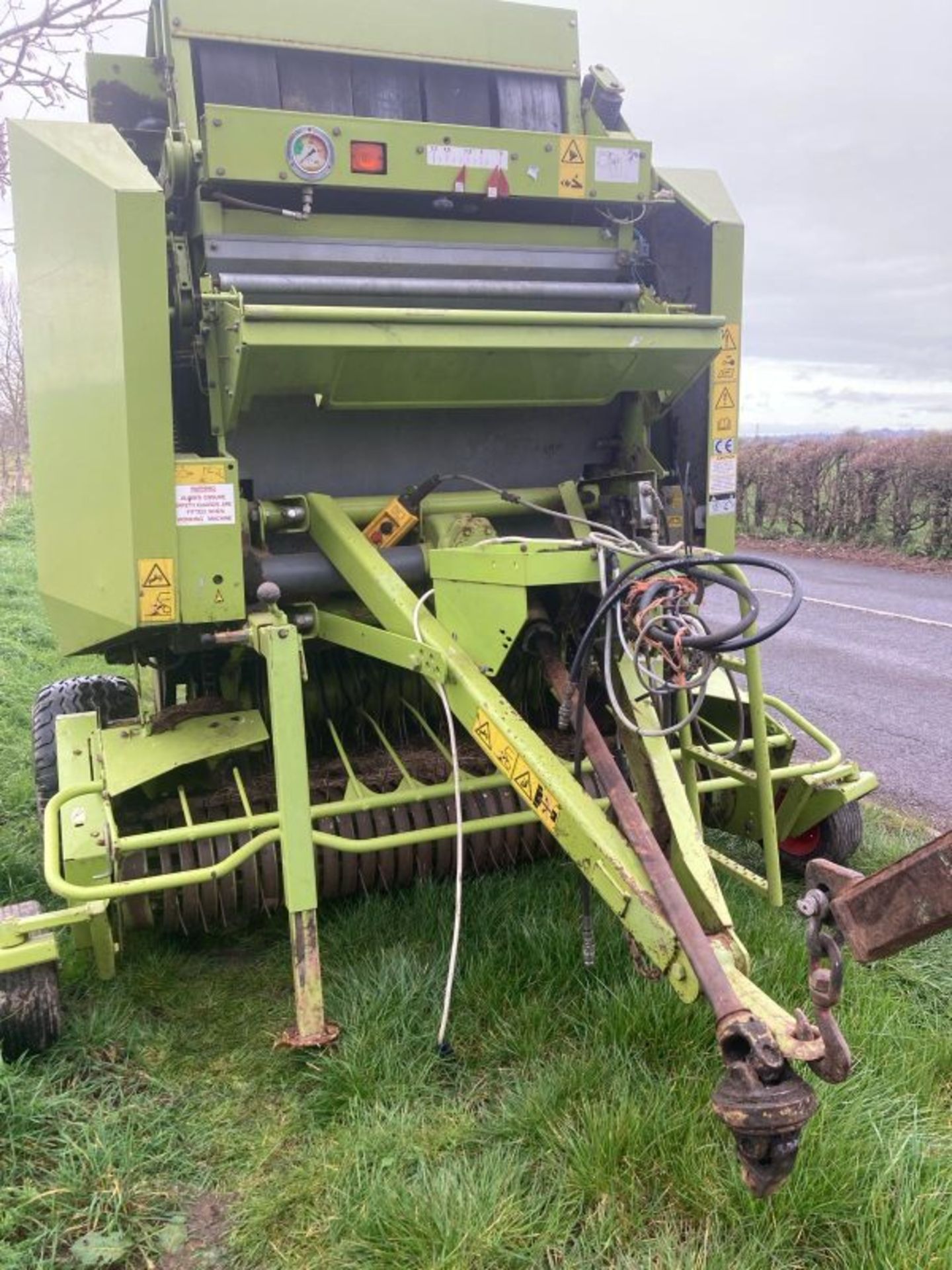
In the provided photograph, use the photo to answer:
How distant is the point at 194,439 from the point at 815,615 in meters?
7.34

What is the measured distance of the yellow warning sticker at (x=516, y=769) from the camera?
2625 millimetres

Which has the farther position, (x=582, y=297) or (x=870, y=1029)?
(x=582, y=297)

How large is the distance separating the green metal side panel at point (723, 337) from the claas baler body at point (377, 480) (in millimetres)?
14

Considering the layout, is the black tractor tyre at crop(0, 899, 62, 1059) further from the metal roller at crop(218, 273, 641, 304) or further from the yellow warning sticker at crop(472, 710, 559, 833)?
the metal roller at crop(218, 273, 641, 304)

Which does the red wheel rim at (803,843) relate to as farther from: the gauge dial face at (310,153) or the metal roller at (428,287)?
the gauge dial face at (310,153)

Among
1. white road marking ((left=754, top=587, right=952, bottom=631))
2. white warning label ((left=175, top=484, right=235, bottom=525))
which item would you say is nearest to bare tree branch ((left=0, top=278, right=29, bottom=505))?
white road marking ((left=754, top=587, right=952, bottom=631))

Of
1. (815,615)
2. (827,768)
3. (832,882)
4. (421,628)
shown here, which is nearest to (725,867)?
(827,768)

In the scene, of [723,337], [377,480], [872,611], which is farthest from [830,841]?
[872,611]

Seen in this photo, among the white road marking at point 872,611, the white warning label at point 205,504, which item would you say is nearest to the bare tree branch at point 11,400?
the white road marking at point 872,611

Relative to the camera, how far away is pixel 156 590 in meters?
3.23

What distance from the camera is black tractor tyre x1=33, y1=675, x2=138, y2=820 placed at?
4016 millimetres

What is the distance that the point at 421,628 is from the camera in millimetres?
3068

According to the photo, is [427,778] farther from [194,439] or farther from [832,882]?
[832,882]

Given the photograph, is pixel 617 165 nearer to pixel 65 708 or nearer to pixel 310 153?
pixel 310 153
